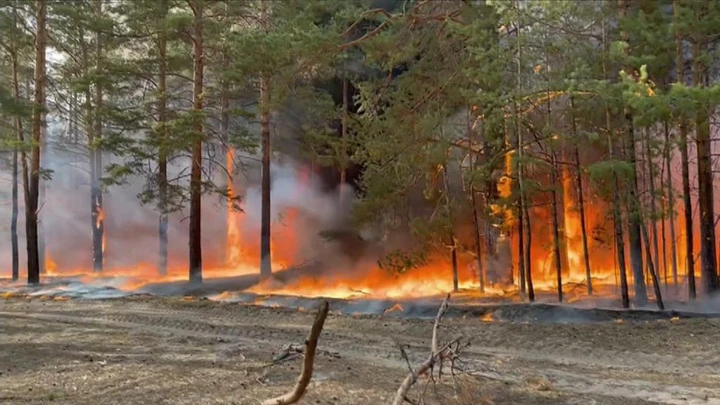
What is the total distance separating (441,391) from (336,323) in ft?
18.3

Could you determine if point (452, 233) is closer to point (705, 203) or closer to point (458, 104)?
point (458, 104)

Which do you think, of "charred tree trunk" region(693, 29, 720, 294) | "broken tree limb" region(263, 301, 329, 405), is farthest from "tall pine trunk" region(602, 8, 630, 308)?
"broken tree limb" region(263, 301, 329, 405)

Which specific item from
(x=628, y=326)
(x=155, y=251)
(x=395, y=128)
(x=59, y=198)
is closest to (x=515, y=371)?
(x=628, y=326)

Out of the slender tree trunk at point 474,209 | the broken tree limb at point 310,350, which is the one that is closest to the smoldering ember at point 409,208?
the broken tree limb at point 310,350

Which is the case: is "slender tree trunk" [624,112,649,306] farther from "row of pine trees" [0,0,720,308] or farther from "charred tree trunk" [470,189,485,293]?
"charred tree trunk" [470,189,485,293]

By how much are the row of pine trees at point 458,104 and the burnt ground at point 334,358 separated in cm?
390

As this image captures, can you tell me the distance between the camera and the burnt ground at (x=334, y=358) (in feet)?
23.2

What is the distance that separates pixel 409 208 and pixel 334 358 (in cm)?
A: 1179

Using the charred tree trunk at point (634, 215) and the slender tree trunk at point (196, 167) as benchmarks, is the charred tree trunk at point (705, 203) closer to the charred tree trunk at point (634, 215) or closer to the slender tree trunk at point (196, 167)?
the charred tree trunk at point (634, 215)

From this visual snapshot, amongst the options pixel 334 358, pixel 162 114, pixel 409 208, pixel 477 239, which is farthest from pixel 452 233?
pixel 162 114

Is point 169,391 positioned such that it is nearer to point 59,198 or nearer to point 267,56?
point 267,56

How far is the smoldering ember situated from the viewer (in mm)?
8148

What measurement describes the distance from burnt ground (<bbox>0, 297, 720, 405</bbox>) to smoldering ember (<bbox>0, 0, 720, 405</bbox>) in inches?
2.5

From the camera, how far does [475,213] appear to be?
1859 cm
